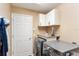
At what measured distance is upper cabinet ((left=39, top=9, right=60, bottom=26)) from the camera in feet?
5.69

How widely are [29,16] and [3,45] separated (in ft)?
1.78

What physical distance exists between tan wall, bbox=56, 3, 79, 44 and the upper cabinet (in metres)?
0.07

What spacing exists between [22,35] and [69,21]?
708 millimetres

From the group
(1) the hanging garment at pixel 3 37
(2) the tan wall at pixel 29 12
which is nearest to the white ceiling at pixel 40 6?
(2) the tan wall at pixel 29 12

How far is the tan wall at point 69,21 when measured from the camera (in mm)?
1635

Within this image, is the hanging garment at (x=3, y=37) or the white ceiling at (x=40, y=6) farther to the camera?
the white ceiling at (x=40, y=6)

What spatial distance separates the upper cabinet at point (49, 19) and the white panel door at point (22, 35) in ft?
0.54

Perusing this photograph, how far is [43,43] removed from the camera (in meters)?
1.75

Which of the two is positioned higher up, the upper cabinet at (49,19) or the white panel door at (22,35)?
the upper cabinet at (49,19)

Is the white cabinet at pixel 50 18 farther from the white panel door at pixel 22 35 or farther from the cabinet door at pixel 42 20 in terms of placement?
the white panel door at pixel 22 35

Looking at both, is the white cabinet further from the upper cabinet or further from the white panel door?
the white panel door

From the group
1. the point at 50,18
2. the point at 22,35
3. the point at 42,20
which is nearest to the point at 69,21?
the point at 50,18

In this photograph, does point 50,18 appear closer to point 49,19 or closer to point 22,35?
point 49,19

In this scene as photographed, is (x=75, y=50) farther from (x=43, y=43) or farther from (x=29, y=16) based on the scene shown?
(x=29, y=16)
